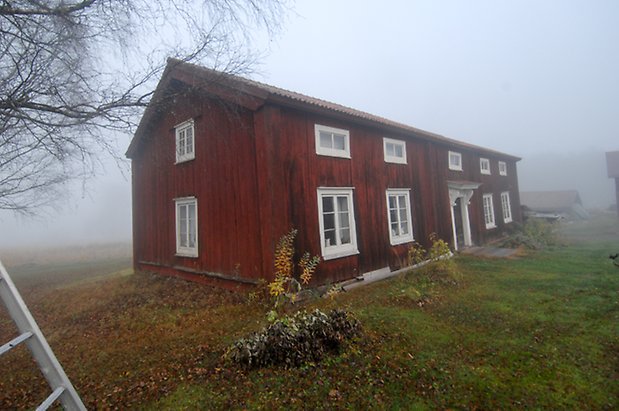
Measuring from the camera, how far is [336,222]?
872cm

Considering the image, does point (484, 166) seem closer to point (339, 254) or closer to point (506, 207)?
point (506, 207)

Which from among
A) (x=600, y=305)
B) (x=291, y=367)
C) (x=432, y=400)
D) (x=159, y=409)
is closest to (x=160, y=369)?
(x=159, y=409)

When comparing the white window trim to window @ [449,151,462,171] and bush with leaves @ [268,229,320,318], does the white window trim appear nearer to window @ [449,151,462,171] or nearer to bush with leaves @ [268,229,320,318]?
bush with leaves @ [268,229,320,318]

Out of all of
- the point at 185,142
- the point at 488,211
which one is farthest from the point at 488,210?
the point at 185,142

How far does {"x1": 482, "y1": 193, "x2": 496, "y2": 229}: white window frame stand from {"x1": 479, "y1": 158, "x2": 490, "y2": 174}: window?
146 centimetres

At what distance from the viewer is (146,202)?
1201cm

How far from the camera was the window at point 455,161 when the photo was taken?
1537cm

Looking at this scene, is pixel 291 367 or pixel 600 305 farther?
pixel 600 305

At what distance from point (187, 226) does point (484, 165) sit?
1726 centimetres

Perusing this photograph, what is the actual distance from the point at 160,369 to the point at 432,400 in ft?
12.4

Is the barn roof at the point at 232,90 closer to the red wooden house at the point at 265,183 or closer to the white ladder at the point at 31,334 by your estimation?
the red wooden house at the point at 265,183

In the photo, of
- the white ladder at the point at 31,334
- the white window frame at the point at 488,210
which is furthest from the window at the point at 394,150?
the white ladder at the point at 31,334

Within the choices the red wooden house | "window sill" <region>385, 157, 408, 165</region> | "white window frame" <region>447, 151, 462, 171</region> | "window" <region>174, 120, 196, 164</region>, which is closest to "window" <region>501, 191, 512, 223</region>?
"white window frame" <region>447, 151, 462, 171</region>

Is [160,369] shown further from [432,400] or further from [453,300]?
[453,300]
